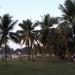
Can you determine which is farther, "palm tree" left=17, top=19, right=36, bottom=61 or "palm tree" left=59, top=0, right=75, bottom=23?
"palm tree" left=17, top=19, right=36, bottom=61

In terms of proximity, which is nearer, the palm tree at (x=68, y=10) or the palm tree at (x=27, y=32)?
the palm tree at (x=68, y=10)

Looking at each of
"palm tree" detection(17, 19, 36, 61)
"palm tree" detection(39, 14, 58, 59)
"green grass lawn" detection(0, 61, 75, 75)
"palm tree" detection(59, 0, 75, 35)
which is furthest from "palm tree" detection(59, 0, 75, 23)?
"palm tree" detection(17, 19, 36, 61)

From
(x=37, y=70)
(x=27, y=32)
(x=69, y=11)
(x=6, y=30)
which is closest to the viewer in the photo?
(x=37, y=70)

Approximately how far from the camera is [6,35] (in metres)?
45.2

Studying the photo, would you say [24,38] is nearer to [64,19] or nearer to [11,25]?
[11,25]

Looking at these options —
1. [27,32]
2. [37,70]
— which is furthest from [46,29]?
[37,70]

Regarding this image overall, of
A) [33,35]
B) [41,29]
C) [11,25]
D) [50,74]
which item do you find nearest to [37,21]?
[41,29]

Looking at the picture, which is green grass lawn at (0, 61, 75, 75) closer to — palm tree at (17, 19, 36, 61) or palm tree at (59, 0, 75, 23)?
palm tree at (59, 0, 75, 23)

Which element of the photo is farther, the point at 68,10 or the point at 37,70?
the point at 68,10

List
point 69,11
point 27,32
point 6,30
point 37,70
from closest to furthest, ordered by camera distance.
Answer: point 37,70, point 69,11, point 6,30, point 27,32

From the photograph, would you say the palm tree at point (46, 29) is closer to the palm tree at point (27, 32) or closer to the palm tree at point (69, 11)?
the palm tree at point (27, 32)

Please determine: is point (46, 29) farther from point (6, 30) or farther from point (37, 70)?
point (37, 70)

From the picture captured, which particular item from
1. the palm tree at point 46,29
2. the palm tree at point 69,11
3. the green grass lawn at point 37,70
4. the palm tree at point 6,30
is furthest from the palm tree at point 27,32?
the green grass lawn at point 37,70

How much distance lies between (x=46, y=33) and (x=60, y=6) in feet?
49.0
